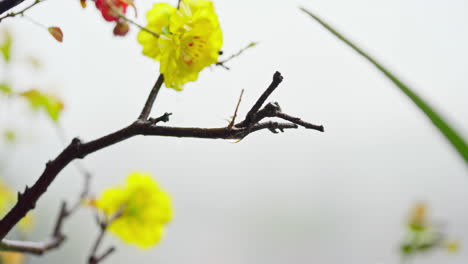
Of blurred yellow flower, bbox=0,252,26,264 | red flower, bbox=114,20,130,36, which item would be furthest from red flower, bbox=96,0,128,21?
blurred yellow flower, bbox=0,252,26,264

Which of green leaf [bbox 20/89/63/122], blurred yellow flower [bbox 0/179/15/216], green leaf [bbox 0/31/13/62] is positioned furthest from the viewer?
blurred yellow flower [bbox 0/179/15/216]

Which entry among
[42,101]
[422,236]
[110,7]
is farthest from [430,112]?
[422,236]

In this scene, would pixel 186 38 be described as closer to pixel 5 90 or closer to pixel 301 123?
pixel 301 123

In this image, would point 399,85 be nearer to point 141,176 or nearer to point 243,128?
point 243,128

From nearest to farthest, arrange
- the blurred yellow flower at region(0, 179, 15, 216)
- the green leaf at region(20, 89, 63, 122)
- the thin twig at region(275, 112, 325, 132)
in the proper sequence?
1. the thin twig at region(275, 112, 325, 132)
2. the green leaf at region(20, 89, 63, 122)
3. the blurred yellow flower at region(0, 179, 15, 216)

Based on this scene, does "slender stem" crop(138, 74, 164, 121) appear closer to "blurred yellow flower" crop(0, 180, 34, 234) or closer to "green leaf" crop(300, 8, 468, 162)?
"green leaf" crop(300, 8, 468, 162)

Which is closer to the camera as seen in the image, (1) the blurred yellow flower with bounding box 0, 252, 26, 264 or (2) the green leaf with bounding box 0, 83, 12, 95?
(2) the green leaf with bounding box 0, 83, 12, 95

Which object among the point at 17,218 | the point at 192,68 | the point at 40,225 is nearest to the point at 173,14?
the point at 192,68
